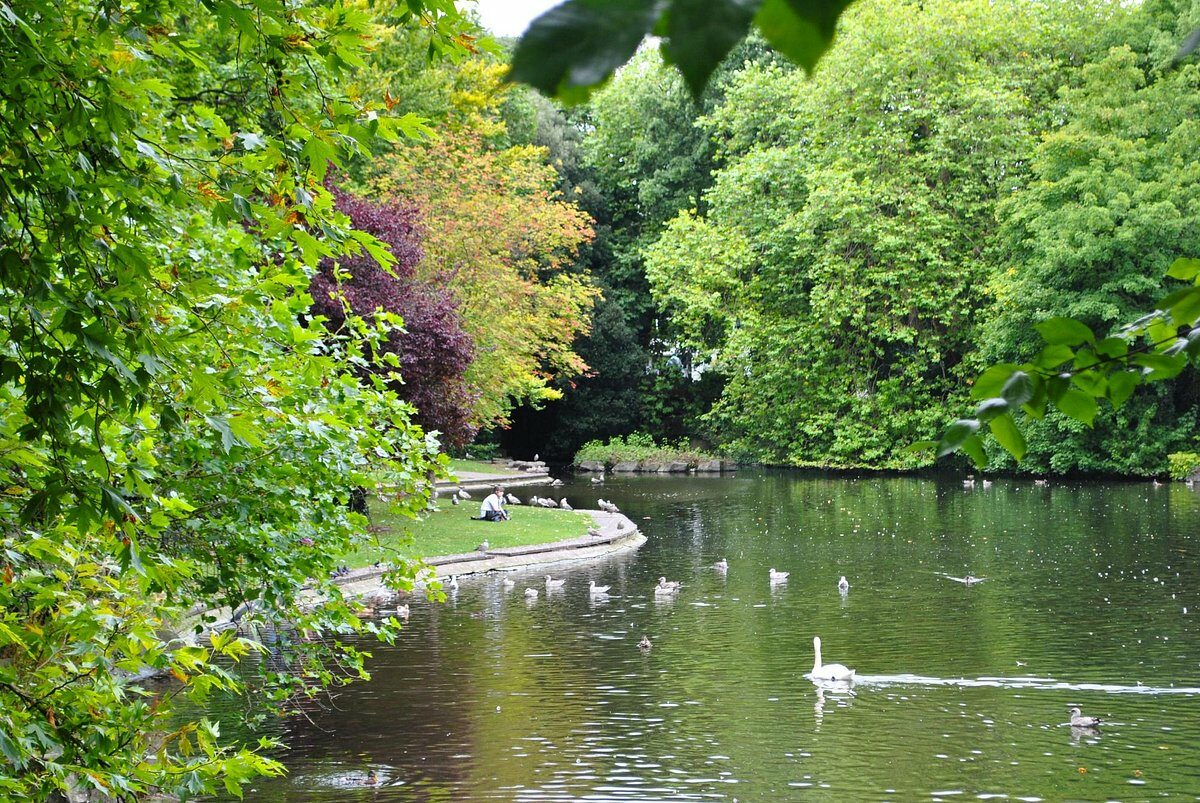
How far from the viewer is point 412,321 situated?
2156 centimetres

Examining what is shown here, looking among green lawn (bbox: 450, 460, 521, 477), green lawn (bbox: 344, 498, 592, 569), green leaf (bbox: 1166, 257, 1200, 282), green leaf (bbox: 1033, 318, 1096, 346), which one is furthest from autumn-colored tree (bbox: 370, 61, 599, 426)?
green leaf (bbox: 1033, 318, 1096, 346)

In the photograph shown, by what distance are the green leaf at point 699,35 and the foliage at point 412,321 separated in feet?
66.3

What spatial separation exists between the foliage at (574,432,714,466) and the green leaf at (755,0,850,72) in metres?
46.6

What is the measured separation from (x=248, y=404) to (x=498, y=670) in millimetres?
7957

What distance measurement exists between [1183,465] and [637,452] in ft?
66.8

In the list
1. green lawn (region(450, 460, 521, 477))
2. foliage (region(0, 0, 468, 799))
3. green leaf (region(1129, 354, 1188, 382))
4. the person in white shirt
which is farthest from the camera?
green lawn (region(450, 460, 521, 477))

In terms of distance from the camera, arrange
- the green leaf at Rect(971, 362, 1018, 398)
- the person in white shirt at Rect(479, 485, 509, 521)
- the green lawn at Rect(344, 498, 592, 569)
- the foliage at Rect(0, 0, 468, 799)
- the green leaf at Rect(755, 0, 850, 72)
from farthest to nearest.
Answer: the person in white shirt at Rect(479, 485, 509, 521) < the green lawn at Rect(344, 498, 592, 569) < the foliage at Rect(0, 0, 468, 799) < the green leaf at Rect(971, 362, 1018, 398) < the green leaf at Rect(755, 0, 850, 72)

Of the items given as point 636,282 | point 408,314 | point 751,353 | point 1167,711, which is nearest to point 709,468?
point 751,353

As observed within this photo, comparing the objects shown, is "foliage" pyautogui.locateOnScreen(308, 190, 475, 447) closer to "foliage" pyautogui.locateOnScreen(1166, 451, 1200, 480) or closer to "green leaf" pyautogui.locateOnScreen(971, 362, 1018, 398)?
"green leaf" pyautogui.locateOnScreen(971, 362, 1018, 398)

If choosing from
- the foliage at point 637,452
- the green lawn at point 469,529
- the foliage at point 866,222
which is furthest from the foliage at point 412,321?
the foliage at point 637,452

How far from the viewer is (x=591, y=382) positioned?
51438 mm

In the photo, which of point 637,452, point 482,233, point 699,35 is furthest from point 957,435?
point 637,452

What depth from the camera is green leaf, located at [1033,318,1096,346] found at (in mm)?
2062

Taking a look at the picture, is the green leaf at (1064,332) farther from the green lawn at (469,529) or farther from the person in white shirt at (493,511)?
the person in white shirt at (493,511)
